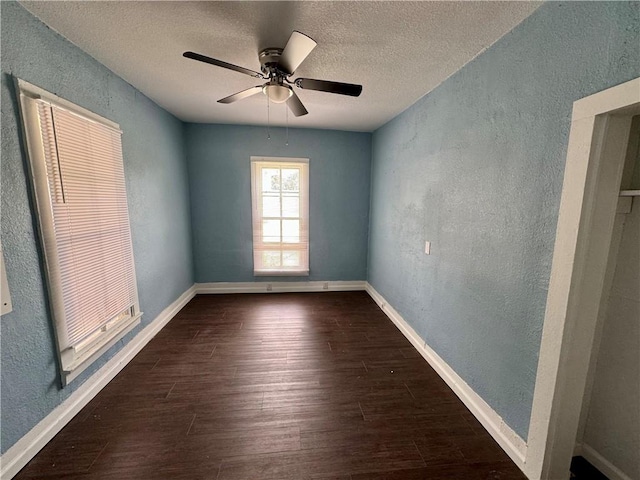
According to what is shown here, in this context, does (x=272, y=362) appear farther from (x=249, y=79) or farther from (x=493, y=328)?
(x=249, y=79)

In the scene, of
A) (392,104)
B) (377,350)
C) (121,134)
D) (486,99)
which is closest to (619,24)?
(486,99)

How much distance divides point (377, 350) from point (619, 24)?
2.54m

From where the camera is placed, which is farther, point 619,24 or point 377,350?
point 377,350

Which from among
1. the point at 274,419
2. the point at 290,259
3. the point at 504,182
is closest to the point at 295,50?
the point at 504,182

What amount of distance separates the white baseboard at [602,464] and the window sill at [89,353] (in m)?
3.15

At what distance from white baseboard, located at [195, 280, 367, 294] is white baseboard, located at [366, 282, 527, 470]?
4.89 feet

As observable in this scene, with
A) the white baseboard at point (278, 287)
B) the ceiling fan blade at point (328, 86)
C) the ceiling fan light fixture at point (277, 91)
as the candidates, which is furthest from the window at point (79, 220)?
the white baseboard at point (278, 287)

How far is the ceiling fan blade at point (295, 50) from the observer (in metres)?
1.31

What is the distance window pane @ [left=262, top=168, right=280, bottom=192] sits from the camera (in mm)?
3850

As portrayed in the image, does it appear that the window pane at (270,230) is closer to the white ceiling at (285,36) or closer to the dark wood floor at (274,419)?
the dark wood floor at (274,419)

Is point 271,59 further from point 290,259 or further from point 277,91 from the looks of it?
point 290,259

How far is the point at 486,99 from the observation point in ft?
5.49

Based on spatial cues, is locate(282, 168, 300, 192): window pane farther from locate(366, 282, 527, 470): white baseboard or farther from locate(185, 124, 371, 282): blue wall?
locate(366, 282, 527, 470): white baseboard

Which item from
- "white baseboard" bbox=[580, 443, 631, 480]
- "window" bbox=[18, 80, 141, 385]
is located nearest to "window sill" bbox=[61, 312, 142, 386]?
"window" bbox=[18, 80, 141, 385]
